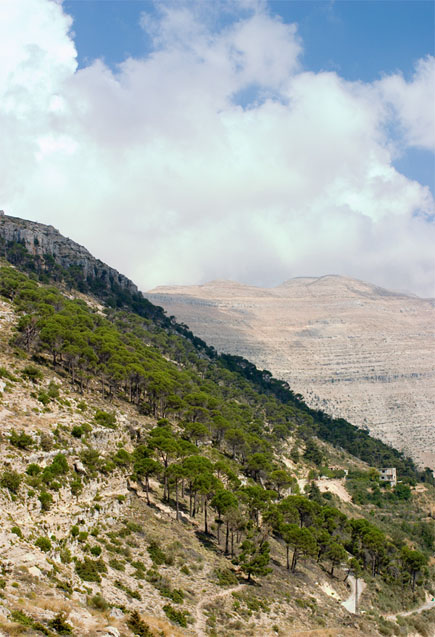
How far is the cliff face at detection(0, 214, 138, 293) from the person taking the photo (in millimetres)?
108750

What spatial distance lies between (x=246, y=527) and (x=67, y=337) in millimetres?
26311

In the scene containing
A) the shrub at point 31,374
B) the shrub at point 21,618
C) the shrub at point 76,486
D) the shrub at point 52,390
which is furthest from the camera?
the shrub at point 31,374

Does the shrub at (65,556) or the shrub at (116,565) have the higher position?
the shrub at (65,556)

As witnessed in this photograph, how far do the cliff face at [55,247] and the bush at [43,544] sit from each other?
91109 mm

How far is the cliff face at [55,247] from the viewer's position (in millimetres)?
108750

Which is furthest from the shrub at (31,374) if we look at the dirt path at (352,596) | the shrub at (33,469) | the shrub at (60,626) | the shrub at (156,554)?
the dirt path at (352,596)

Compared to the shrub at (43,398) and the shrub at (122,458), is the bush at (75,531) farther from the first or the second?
the shrub at (43,398)

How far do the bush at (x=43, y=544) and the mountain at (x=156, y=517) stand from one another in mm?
63

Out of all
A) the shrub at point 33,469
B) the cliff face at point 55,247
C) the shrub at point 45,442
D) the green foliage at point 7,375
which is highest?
the cliff face at point 55,247

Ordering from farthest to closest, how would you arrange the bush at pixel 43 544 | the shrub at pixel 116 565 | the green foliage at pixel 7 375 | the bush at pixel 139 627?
the green foliage at pixel 7 375 < the shrub at pixel 116 565 < the bush at pixel 43 544 < the bush at pixel 139 627

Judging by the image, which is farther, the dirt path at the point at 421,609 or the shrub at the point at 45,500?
the dirt path at the point at 421,609

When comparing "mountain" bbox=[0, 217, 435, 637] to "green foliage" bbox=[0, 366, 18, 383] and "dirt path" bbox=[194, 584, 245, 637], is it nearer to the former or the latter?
"dirt path" bbox=[194, 584, 245, 637]

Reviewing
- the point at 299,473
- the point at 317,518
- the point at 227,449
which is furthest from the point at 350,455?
the point at 317,518

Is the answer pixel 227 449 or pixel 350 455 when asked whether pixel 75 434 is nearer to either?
Answer: pixel 227 449
